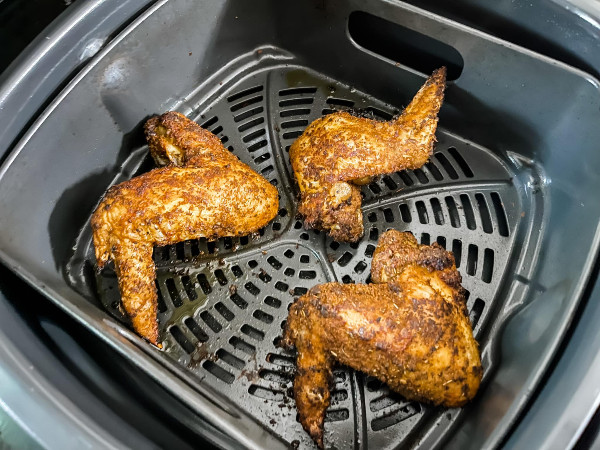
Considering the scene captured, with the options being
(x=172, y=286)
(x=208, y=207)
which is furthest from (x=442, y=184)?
(x=172, y=286)

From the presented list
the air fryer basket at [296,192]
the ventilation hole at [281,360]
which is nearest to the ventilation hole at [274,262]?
the air fryer basket at [296,192]

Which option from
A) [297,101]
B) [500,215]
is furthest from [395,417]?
[297,101]

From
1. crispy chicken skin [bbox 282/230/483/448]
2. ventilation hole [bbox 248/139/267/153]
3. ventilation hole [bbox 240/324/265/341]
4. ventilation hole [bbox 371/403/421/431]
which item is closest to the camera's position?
crispy chicken skin [bbox 282/230/483/448]

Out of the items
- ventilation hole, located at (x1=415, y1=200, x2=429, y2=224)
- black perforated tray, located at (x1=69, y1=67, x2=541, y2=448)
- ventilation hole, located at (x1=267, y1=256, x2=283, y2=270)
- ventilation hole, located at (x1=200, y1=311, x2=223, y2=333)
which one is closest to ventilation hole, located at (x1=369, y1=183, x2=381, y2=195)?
black perforated tray, located at (x1=69, y1=67, x2=541, y2=448)

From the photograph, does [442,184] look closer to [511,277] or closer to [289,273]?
[511,277]

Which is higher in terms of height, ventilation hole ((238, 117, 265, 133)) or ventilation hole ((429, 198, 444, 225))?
ventilation hole ((238, 117, 265, 133))

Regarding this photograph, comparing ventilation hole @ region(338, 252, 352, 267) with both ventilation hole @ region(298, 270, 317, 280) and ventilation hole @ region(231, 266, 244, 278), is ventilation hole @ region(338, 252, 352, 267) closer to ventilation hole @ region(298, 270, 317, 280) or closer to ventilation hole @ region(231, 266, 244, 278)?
ventilation hole @ region(298, 270, 317, 280)

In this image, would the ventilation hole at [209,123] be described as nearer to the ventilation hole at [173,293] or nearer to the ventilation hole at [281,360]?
the ventilation hole at [173,293]

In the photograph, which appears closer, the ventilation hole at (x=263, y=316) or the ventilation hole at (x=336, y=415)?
the ventilation hole at (x=336, y=415)
